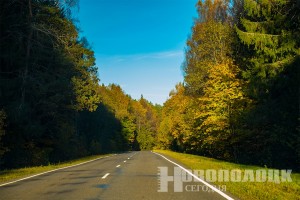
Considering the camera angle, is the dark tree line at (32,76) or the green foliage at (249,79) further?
the dark tree line at (32,76)

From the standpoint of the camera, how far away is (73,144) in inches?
1695

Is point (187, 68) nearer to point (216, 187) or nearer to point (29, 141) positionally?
point (29, 141)

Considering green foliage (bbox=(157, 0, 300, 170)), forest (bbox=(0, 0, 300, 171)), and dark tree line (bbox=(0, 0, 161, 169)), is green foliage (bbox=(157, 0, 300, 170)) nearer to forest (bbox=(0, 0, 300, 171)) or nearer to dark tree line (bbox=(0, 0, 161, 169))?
forest (bbox=(0, 0, 300, 171))

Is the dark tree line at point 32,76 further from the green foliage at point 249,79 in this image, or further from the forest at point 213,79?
the green foliage at point 249,79

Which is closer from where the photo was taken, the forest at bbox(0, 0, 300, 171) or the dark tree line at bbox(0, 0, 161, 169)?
the forest at bbox(0, 0, 300, 171)

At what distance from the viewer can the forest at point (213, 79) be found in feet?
66.7

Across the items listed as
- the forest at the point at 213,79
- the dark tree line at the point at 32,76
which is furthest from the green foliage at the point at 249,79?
the dark tree line at the point at 32,76

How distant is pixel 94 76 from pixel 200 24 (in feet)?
57.2

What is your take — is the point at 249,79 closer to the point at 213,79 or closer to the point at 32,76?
the point at 213,79

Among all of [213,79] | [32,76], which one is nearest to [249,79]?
Result: [213,79]

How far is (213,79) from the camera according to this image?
→ 29.6 m

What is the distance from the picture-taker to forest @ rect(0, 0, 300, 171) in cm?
2034

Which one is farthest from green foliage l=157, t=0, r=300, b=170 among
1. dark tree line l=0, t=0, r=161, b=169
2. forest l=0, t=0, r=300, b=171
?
dark tree line l=0, t=0, r=161, b=169

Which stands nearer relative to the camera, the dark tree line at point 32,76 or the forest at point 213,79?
the forest at point 213,79
